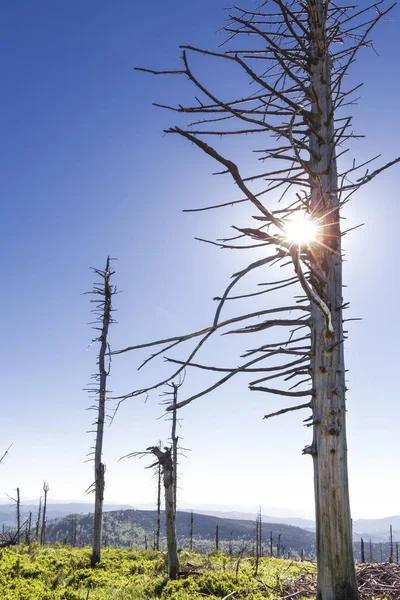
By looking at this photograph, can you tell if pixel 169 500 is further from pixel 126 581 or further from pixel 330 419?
pixel 330 419

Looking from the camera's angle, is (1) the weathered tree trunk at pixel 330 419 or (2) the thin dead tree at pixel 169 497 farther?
(2) the thin dead tree at pixel 169 497

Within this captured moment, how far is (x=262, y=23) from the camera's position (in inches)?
167

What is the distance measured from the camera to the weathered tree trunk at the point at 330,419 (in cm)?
295

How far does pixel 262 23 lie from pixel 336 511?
4507 millimetres

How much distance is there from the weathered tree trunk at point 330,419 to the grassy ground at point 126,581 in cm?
287

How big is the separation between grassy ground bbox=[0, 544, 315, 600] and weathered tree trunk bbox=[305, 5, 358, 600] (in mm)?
2873

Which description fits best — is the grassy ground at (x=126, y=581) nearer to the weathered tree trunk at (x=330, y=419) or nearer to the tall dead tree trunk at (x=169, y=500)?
the tall dead tree trunk at (x=169, y=500)

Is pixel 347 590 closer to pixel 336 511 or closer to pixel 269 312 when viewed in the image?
pixel 336 511

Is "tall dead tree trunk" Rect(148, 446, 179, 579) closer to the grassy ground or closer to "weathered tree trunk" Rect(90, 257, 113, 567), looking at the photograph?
the grassy ground

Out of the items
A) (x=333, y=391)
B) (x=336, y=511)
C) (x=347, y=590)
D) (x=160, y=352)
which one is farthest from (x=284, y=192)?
(x=347, y=590)

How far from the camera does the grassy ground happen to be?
8578mm

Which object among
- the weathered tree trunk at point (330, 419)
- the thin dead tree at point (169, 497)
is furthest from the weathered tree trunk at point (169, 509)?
the weathered tree trunk at point (330, 419)

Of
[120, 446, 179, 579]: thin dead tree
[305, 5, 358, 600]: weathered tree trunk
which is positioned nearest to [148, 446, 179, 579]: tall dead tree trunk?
[120, 446, 179, 579]: thin dead tree

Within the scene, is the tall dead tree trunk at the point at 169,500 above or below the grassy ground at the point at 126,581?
above
